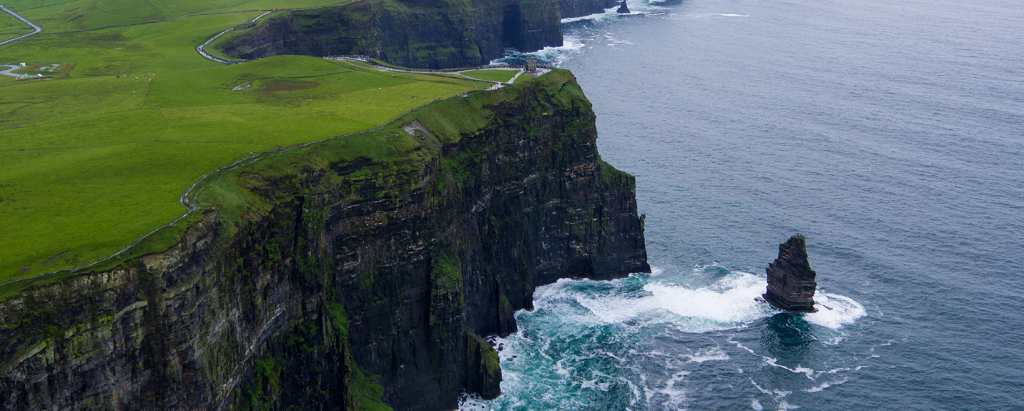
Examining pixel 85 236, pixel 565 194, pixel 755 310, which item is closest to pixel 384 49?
pixel 565 194

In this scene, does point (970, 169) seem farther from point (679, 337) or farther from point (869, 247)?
point (679, 337)

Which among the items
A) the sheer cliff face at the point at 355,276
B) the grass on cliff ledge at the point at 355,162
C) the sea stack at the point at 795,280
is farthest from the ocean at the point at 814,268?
the grass on cliff ledge at the point at 355,162

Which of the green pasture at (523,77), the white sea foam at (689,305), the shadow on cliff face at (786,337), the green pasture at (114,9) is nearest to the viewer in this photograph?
the shadow on cliff face at (786,337)

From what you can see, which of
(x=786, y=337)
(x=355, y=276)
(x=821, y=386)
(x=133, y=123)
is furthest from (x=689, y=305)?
(x=133, y=123)

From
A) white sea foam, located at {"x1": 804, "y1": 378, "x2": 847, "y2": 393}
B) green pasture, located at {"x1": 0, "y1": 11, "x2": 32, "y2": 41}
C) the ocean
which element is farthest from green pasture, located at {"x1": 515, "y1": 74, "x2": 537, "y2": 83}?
green pasture, located at {"x1": 0, "y1": 11, "x2": 32, "y2": 41}

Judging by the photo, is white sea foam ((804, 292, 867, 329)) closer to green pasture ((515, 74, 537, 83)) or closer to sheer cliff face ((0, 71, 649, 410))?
sheer cliff face ((0, 71, 649, 410))

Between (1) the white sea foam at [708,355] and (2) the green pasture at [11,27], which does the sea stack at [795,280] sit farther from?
(2) the green pasture at [11,27]
